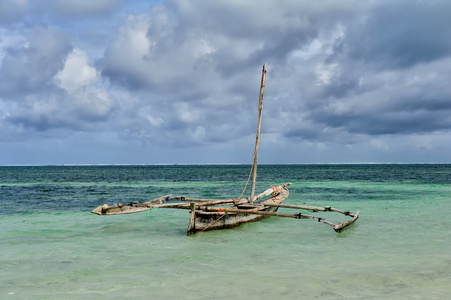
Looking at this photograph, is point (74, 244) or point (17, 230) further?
point (17, 230)

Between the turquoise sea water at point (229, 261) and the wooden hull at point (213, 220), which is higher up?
the wooden hull at point (213, 220)

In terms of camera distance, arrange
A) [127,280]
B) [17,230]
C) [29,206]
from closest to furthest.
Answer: [127,280], [17,230], [29,206]

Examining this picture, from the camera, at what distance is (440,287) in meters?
6.66

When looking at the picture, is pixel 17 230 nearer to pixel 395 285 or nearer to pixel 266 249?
pixel 266 249

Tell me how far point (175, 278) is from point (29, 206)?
18125 mm

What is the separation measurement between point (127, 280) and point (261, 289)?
270 centimetres

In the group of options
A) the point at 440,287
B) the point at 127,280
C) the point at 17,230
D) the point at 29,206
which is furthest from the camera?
the point at 29,206

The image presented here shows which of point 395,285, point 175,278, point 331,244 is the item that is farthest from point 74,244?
point 395,285

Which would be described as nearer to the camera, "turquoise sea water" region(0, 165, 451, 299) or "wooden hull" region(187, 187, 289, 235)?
"turquoise sea water" region(0, 165, 451, 299)

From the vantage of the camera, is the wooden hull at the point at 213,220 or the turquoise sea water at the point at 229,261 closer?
the turquoise sea water at the point at 229,261

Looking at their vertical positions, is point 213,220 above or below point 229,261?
above

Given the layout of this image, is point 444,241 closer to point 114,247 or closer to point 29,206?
point 114,247

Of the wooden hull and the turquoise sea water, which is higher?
the wooden hull

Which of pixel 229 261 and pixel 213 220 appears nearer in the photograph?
pixel 229 261
